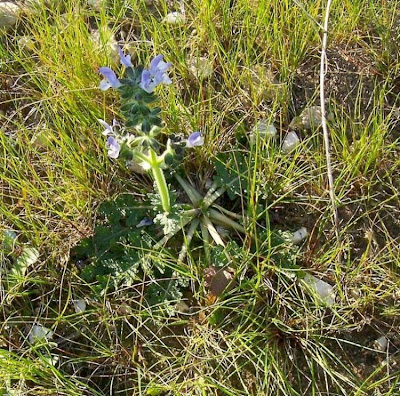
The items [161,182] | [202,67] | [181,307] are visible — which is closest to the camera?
[161,182]

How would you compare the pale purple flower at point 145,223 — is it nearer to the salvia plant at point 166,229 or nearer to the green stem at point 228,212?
the salvia plant at point 166,229

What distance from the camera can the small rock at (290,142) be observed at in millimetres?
1730

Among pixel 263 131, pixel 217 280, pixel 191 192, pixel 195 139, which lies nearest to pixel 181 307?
pixel 217 280

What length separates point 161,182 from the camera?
1484mm

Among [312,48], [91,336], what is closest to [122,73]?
[312,48]

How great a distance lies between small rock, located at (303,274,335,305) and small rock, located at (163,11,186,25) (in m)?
0.89

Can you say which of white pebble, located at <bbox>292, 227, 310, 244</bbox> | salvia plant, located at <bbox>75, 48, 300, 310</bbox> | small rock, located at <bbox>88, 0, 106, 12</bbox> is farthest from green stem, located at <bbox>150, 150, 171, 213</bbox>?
small rock, located at <bbox>88, 0, 106, 12</bbox>

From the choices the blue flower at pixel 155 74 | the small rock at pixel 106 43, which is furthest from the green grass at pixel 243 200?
the blue flower at pixel 155 74

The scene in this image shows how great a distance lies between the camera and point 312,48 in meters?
1.87

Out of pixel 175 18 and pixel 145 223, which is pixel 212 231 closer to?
pixel 145 223

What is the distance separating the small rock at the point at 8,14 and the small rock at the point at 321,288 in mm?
1288

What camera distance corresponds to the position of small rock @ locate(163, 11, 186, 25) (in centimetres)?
186

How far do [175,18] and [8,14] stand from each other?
0.57 meters

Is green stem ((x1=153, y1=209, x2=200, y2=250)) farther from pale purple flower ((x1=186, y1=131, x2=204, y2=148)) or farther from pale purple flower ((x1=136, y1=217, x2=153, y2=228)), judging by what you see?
pale purple flower ((x1=186, y1=131, x2=204, y2=148))
